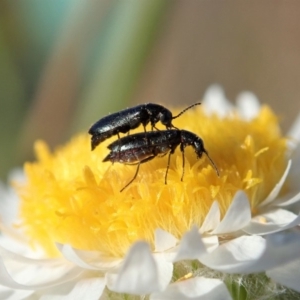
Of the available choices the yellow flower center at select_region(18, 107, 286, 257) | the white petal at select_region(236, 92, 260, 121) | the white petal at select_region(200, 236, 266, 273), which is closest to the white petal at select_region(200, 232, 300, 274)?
the white petal at select_region(200, 236, 266, 273)

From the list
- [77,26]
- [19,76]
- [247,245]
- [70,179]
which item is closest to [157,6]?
[77,26]

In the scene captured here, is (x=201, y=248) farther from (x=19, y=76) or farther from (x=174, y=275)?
(x=19, y=76)

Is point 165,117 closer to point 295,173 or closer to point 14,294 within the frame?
point 295,173

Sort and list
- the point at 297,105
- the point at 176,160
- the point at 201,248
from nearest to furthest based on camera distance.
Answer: the point at 201,248 < the point at 176,160 < the point at 297,105

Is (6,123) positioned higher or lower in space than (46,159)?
higher

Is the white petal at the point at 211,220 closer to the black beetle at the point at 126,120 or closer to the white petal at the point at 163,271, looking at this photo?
the white petal at the point at 163,271

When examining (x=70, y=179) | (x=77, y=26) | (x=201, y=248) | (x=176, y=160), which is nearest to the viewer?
(x=201, y=248)

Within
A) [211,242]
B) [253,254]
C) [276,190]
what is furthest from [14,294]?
[276,190]
